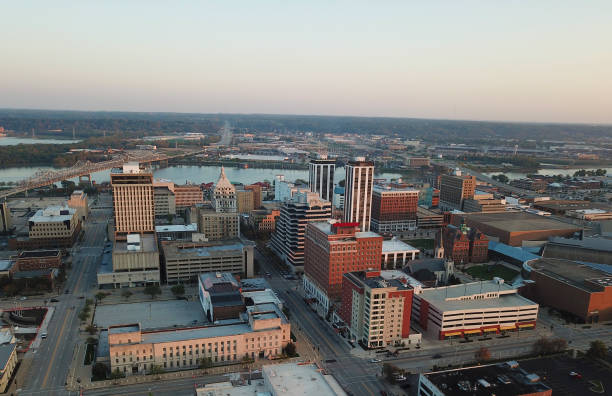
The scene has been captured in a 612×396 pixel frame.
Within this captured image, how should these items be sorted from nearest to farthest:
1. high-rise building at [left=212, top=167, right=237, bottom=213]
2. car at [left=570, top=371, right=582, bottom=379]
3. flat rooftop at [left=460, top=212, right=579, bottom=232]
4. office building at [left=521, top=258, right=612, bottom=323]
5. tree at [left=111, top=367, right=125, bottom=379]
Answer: car at [left=570, top=371, right=582, bottom=379] → tree at [left=111, top=367, right=125, bottom=379] → office building at [left=521, top=258, right=612, bottom=323] → flat rooftop at [left=460, top=212, right=579, bottom=232] → high-rise building at [left=212, top=167, right=237, bottom=213]

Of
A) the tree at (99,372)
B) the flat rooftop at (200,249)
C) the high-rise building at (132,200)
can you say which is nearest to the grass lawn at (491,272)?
the flat rooftop at (200,249)

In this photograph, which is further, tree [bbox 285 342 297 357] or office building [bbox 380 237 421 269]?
office building [bbox 380 237 421 269]

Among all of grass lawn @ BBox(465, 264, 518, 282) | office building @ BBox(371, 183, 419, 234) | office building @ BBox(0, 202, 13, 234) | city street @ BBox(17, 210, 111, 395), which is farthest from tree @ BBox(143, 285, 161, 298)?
office building @ BBox(371, 183, 419, 234)

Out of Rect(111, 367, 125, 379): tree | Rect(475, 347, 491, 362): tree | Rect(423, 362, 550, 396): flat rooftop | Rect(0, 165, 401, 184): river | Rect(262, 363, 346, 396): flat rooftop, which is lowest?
Rect(0, 165, 401, 184): river

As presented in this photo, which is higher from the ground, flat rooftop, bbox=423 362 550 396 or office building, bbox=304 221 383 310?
office building, bbox=304 221 383 310

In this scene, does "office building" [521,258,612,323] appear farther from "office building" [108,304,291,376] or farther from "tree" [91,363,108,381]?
"tree" [91,363,108,381]

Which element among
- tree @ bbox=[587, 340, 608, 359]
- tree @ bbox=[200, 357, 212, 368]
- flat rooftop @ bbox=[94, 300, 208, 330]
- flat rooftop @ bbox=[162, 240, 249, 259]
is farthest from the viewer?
flat rooftop @ bbox=[162, 240, 249, 259]

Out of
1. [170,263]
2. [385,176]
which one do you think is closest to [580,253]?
[170,263]

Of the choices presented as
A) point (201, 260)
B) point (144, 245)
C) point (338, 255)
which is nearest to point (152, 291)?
point (201, 260)
